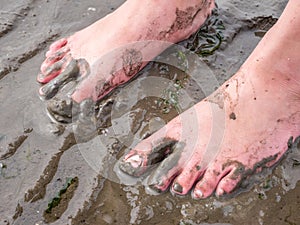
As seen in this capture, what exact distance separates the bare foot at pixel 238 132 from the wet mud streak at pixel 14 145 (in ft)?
1.45

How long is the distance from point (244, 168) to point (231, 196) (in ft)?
0.41

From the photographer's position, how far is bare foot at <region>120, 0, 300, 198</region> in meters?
1.97

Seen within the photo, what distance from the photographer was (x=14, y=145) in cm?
205

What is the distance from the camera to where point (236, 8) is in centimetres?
272

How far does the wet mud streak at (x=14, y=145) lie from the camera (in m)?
2.01

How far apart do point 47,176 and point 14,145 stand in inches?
8.6

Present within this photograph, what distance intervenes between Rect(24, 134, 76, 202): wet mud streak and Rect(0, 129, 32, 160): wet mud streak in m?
0.16

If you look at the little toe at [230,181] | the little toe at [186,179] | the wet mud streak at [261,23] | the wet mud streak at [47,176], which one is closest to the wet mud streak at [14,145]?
the wet mud streak at [47,176]

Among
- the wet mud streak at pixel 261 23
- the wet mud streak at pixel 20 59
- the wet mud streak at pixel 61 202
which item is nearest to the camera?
the wet mud streak at pixel 61 202

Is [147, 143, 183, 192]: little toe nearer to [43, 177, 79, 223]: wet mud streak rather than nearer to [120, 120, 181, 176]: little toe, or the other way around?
[120, 120, 181, 176]: little toe

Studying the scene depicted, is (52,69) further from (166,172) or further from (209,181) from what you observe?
(209,181)

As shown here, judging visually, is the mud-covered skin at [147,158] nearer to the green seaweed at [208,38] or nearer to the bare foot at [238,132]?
the bare foot at [238,132]

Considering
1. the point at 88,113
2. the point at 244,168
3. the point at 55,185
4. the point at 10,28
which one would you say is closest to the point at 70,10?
the point at 10,28

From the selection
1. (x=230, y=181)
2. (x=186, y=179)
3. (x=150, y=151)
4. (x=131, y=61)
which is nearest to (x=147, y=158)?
(x=150, y=151)
